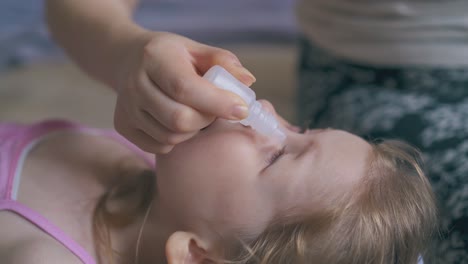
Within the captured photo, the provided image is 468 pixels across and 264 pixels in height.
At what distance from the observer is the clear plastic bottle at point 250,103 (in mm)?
646

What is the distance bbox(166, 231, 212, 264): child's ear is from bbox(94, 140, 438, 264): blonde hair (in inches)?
1.7

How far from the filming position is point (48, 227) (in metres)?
0.78

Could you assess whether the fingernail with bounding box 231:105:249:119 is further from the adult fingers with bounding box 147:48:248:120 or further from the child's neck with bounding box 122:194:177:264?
the child's neck with bounding box 122:194:177:264

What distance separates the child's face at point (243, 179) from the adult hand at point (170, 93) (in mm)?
62

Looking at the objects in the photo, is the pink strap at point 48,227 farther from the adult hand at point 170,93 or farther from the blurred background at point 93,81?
the blurred background at point 93,81

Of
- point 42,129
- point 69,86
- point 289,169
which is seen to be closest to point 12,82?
point 69,86

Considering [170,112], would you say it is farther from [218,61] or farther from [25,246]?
[25,246]

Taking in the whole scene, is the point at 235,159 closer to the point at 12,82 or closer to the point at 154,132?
the point at 154,132

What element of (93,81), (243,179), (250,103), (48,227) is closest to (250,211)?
(243,179)

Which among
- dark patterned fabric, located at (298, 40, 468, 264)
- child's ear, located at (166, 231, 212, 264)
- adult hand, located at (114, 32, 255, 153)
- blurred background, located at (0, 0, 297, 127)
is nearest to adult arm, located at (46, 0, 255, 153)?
adult hand, located at (114, 32, 255, 153)

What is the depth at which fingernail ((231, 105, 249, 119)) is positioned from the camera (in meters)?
0.62

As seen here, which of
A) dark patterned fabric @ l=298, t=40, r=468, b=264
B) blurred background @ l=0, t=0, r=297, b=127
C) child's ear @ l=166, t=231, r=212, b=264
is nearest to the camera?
child's ear @ l=166, t=231, r=212, b=264

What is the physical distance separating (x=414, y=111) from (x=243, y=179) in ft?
1.21

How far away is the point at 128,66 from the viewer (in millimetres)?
708
